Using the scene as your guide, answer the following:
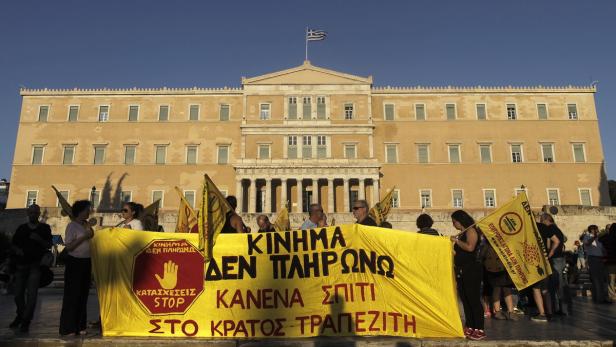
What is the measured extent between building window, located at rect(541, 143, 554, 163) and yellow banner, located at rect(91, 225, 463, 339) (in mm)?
38571

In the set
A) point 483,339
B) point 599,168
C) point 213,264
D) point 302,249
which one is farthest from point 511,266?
point 599,168

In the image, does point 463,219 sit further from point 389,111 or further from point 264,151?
point 389,111

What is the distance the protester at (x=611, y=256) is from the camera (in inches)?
375

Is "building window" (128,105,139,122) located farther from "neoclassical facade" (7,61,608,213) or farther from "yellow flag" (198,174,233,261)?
"yellow flag" (198,174,233,261)

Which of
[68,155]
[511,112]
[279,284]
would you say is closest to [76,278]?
[279,284]

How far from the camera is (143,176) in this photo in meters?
39.0

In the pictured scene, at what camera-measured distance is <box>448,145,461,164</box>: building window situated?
39.3 m

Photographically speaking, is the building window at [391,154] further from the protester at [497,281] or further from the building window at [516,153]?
the protester at [497,281]

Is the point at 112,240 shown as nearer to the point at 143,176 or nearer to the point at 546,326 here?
the point at 546,326

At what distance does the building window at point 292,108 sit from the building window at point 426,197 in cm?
1306

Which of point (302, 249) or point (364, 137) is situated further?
point (364, 137)

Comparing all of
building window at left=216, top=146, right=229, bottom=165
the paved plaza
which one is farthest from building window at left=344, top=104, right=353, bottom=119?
the paved plaza

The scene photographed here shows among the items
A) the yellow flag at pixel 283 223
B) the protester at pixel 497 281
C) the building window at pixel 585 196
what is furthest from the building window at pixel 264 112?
the protester at pixel 497 281

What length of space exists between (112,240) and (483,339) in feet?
16.0
